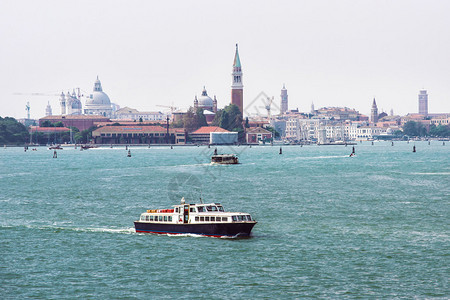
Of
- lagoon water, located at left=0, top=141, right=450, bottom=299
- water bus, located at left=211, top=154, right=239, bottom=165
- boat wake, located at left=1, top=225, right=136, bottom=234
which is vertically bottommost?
lagoon water, located at left=0, top=141, right=450, bottom=299

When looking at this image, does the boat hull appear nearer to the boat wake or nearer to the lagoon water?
the lagoon water

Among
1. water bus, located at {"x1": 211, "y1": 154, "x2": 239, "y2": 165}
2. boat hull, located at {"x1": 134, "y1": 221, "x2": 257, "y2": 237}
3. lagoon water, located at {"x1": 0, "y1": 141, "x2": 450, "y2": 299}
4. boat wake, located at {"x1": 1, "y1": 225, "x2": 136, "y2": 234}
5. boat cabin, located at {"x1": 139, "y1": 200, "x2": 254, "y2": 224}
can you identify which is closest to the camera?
lagoon water, located at {"x1": 0, "y1": 141, "x2": 450, "y2": 299}

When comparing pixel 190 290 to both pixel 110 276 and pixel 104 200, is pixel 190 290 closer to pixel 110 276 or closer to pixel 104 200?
pixel 110 276

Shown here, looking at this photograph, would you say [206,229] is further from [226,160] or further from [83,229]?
[226,160]

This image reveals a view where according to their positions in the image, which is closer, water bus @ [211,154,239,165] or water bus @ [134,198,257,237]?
water bus @ [134,198,257,237]

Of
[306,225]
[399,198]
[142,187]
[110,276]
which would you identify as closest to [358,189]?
[399,198]

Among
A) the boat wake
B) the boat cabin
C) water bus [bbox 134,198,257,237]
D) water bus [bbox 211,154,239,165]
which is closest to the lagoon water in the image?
the boat wake

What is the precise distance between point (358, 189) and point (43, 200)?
31.1m

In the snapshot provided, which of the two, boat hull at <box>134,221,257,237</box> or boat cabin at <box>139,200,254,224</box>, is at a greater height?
boat cabin at <box>139,200,254,224</box>

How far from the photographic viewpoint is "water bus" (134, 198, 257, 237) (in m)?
42.5

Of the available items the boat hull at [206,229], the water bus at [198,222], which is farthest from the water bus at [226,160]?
the boat hull at [206,229]

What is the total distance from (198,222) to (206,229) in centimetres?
63

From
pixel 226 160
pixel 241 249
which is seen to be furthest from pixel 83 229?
pixel 226 160

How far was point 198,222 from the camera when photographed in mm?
43219
